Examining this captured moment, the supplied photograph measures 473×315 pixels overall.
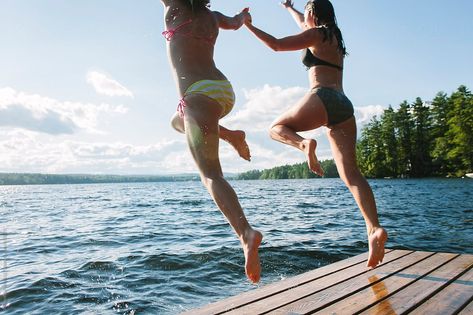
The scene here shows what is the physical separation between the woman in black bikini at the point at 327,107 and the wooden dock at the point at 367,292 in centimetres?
49

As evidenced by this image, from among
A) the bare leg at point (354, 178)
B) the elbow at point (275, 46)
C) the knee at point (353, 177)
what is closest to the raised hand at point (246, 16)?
the elbow at point (275, 46)

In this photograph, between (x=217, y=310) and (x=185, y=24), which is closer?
(x=185, y=24)

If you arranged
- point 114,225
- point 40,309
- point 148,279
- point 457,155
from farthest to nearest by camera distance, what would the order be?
point 457,155 < point 114,225 < point 148,279 < point 40,309

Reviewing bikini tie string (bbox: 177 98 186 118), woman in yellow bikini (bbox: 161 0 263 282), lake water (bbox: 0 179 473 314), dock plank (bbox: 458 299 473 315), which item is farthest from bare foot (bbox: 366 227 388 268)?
lake water (bbox: 0 179 473 314)

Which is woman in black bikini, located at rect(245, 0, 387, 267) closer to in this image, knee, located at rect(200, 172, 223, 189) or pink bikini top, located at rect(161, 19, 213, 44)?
pink bikini top, located at rect(161, 19, 213, 44)

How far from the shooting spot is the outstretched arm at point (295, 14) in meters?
3.91

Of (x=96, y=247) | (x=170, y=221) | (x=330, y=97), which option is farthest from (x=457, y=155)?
(x=330, y=97)

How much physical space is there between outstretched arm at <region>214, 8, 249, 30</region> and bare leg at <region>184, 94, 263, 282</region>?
715mm

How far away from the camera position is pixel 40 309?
20.3 feet

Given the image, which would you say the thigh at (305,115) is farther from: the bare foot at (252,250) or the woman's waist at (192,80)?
the bare foot at (252,250)

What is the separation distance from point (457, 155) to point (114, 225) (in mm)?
60581

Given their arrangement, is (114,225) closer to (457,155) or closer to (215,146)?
(215,146)

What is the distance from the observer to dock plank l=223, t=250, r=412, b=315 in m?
3.61

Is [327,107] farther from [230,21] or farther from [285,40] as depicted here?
[230,21]
